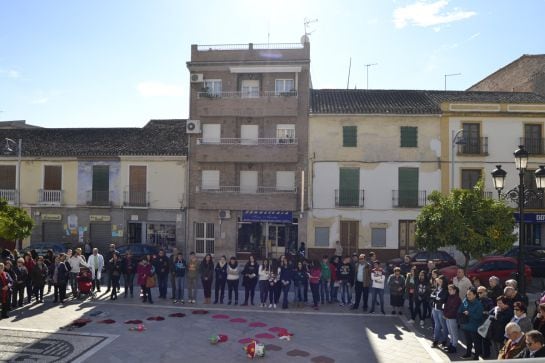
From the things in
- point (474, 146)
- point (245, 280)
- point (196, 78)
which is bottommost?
point (245, 280)

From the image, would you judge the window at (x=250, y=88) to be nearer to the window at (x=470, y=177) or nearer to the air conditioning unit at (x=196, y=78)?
the air conditioning unit at (x=196, y=78)

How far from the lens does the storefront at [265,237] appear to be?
90.3 ft

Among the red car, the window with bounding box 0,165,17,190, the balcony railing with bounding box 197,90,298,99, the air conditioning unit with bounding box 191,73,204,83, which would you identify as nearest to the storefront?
the balcony railing with bounding box 197,90,298,99

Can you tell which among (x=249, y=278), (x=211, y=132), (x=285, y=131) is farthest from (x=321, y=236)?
(x=249, y=278)

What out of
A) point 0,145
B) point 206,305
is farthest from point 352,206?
point 0,145

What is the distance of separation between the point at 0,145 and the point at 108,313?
22.7 metres

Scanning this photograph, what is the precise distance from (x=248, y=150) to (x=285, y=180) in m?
2.87

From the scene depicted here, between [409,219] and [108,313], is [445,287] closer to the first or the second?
[108,313]

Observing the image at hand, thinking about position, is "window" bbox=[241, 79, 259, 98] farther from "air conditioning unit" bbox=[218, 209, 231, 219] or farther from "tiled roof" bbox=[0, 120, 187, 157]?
"air conditioning unit" bbox=[218, 209, 231, 219]

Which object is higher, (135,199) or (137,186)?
(137,186)

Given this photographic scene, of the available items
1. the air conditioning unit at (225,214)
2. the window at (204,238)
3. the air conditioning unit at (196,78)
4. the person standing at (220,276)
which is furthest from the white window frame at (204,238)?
the person standing at (220,276)

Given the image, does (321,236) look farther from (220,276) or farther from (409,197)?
(220,276)

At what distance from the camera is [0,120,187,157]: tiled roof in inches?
1120

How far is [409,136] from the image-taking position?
26812 millimetres
